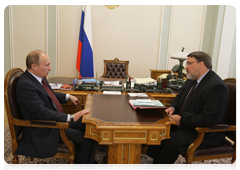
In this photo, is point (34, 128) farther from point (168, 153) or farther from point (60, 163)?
point (168, 153)

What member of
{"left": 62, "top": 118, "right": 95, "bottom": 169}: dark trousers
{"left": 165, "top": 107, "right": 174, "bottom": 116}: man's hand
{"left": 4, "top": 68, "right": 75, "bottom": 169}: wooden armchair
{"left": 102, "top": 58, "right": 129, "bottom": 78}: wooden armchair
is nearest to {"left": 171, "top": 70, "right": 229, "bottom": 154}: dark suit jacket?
{"left": 165, "top": 107, "right": 174, "bottom": 116}: man's hand

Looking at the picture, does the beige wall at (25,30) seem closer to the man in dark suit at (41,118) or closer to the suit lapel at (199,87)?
the man in dark suit at (41,118)

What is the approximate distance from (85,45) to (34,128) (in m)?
3.02

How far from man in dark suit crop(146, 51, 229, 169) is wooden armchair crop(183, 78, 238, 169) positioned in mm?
48

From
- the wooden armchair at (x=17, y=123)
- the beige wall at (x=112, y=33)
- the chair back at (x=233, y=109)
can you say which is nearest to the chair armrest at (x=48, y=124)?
the wooden armchair at (x=17, y=123)

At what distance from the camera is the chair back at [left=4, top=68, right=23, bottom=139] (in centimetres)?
167

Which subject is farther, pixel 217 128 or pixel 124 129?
pixel 217 128

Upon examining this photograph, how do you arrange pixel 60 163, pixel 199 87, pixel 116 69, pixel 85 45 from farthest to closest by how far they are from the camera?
pixel 85 45 < pixel 116 69 < pixel 60 163 < pixel 199 87

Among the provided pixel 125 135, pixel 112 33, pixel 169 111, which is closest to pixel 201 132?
pixel 169 111

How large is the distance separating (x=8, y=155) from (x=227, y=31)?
498 cm

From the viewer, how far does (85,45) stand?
4.46 m

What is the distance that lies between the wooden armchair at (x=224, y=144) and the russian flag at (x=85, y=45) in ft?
10.6

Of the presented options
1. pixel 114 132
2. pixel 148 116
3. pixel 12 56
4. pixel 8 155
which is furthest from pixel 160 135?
pixel 12 56

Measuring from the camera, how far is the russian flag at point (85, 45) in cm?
443
